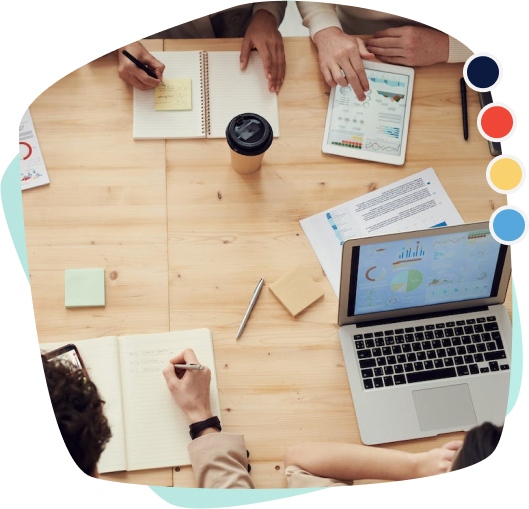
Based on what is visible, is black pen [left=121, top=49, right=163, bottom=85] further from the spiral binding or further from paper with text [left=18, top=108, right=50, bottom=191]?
paper with text [left=18, top=108, right=50, bottom=191]

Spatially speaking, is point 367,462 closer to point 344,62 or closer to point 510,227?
point 510,227

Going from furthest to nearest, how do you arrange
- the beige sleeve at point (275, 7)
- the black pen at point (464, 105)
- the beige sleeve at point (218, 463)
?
the beige sleeve at point (275, 7), the black pen at point (464, 105), the beige sleeve at point (218, 463)

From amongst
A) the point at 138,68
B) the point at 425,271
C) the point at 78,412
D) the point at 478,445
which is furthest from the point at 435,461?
the point at 138,68

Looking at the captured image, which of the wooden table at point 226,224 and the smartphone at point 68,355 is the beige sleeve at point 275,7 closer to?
the wooden table at point 226,224

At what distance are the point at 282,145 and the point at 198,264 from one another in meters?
0.38

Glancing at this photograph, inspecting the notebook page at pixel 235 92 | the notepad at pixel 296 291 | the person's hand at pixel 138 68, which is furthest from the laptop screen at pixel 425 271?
the person's hand at pixel 138 68

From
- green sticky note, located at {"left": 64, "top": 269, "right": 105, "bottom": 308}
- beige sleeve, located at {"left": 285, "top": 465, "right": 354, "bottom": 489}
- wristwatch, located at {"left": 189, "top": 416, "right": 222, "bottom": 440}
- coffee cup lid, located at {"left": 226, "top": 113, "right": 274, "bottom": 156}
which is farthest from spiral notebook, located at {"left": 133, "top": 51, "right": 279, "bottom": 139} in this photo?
beige sleeve, located at {"left": 285, "top": 465, "right": 354, "bottom": 489}

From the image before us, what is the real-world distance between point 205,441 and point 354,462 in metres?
0.31

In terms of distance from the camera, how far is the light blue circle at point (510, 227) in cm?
120

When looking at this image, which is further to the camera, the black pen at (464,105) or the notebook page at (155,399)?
the black pen at (464,105)

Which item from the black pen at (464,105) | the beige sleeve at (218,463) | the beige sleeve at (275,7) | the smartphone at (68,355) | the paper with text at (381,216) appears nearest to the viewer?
the beige sleeve at (218,463)

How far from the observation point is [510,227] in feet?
3.97

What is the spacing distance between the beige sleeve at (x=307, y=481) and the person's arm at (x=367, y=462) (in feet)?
0.03

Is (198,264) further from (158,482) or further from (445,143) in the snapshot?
(445,143)
